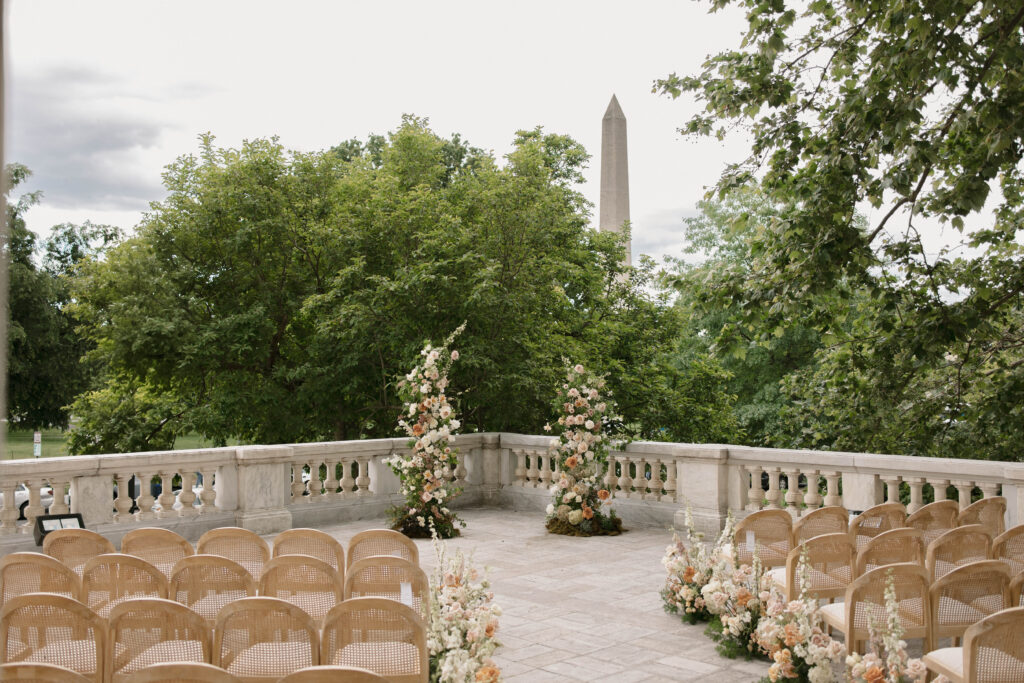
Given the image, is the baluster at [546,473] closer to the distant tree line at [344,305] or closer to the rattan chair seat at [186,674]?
the distant tree line at [344,305]

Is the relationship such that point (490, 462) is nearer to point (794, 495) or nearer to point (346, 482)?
point (346, 482)

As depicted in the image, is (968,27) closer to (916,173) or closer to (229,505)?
(916,173)

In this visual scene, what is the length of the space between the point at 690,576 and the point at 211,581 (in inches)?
157

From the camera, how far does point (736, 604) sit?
7.12m

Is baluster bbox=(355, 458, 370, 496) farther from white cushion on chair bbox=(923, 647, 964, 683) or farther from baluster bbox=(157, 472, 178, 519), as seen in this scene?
white cushion on chair bbox=(923, 647, 964, 683)

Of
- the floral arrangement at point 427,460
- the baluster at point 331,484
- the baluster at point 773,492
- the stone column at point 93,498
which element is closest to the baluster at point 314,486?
the baluster at point 331,484

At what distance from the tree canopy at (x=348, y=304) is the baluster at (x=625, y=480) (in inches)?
148

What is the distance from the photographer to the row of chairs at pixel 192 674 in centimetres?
348

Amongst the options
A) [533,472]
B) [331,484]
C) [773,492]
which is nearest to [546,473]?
[533,472]

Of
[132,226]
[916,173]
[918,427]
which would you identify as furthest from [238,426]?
[916,173]

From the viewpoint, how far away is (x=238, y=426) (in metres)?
21.5

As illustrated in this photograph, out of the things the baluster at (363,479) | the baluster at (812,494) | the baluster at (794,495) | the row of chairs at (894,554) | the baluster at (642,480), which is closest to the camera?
the row of chairs at (894,554)

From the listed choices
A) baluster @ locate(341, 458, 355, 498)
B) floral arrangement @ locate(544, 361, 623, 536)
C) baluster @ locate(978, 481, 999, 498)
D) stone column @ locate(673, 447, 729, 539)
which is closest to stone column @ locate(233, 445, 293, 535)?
baluster @ locate(341, 458, 355, 498)

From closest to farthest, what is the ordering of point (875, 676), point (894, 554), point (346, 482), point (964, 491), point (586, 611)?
point (875, 676) → point (894, 554) → point (586, 611) → point (964, 491) → point (346, 482)
